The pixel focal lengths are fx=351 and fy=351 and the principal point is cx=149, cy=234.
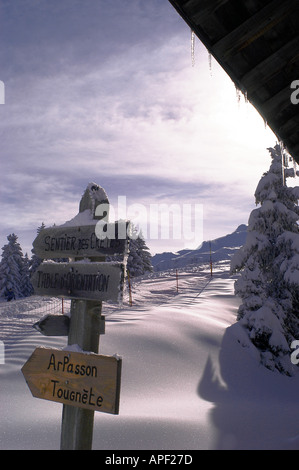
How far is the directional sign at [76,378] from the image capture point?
3.09 metres

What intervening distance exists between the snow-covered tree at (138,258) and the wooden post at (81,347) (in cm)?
4335

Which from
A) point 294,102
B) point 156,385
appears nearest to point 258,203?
point 156,385

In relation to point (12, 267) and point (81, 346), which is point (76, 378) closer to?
point (81, 346)

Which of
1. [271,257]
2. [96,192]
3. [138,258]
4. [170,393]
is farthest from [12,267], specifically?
[96,192]

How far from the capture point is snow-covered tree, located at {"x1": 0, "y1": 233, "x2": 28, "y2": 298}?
4912 centimetres

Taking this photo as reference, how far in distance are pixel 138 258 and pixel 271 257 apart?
1421 inches

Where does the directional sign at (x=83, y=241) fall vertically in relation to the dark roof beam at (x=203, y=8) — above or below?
below

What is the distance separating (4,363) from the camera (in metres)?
9.12

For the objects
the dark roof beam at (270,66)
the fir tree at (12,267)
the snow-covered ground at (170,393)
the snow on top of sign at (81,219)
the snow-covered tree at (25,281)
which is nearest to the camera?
the dark roof beam at (270,66)

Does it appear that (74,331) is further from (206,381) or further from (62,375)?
(206,381)

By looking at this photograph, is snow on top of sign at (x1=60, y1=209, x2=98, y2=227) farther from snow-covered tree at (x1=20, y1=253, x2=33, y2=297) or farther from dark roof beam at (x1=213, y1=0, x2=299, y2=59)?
snow-covered tree at (x1=20, y1=253, x2=33, y2=297)

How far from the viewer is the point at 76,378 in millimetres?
3289

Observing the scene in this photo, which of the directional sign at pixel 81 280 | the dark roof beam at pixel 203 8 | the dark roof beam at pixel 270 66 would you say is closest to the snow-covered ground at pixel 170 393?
the directional sign at pixel 81 280

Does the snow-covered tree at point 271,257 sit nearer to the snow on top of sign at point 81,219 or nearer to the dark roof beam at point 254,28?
the snow on top of sign at point 81,219
